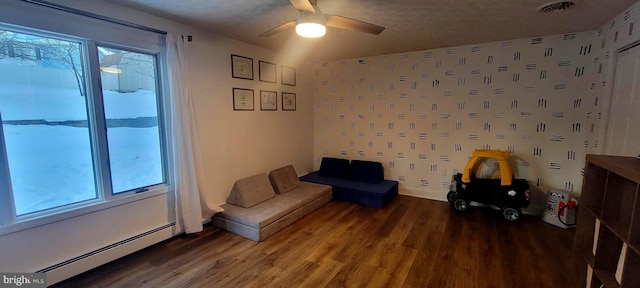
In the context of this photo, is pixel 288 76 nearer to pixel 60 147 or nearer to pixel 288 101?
pixel 288 101

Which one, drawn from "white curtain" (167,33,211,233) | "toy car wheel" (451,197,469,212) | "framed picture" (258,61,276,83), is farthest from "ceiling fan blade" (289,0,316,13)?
"toy car wheel" (451,197,469,212)

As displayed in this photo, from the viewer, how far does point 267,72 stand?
3.74 metres

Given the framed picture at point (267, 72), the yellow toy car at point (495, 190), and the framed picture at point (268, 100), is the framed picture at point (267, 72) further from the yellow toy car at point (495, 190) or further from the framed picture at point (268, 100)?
the yellow toy car at point (495, 190)

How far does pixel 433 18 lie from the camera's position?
98.8 inches

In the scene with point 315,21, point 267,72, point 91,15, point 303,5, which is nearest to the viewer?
point 303,5

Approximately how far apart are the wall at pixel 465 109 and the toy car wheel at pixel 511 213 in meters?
0.45

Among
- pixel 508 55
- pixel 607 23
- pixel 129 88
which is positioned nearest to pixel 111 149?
pixel 129 88

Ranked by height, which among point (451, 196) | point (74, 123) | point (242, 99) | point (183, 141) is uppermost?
point (242, 99)

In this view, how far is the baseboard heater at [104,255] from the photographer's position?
2.02 metres

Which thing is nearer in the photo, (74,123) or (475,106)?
(74,123)

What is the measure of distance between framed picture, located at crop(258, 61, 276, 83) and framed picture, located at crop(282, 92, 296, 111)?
1.12 feet

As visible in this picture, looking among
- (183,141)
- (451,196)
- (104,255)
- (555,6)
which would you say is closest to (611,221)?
(555,6)

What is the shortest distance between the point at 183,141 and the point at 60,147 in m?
0.89

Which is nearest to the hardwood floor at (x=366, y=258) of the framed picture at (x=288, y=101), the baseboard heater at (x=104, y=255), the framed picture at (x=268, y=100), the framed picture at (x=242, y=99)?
the baseboard heater at (x=104, y=255)
